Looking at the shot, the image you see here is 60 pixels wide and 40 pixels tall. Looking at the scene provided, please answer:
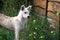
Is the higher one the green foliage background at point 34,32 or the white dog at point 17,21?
the white dog at point 17,21

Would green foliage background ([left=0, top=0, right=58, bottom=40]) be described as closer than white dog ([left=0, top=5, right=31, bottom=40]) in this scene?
Yes

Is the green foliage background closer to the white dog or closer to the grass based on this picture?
the grass

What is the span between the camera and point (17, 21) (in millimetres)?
7074

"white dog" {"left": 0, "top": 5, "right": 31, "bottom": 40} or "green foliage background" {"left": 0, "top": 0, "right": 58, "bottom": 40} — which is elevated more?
"white dog" {"left": 0, "top": 5, "right": 31, "bottom": 40}

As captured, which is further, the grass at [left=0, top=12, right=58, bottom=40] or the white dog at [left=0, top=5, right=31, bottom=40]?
the white dog at [left=0, top=5, right=31, bottom=40]

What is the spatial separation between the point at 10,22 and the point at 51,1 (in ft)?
5.33

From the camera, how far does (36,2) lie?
9.46m

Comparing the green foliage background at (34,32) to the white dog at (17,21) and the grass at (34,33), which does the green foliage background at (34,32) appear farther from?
the white dog at (17,21)

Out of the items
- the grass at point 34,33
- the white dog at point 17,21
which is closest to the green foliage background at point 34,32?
the grass at point 34,33

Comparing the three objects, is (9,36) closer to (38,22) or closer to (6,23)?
(6,23)

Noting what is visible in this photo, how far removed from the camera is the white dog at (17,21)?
689 centimetres

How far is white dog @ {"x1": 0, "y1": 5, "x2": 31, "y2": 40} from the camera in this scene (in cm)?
689

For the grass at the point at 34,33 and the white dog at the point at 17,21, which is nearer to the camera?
the grass at the point at 34,33

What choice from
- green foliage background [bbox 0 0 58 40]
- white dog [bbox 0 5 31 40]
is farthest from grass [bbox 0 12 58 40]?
white dog [bbox 0 5 31 40]
